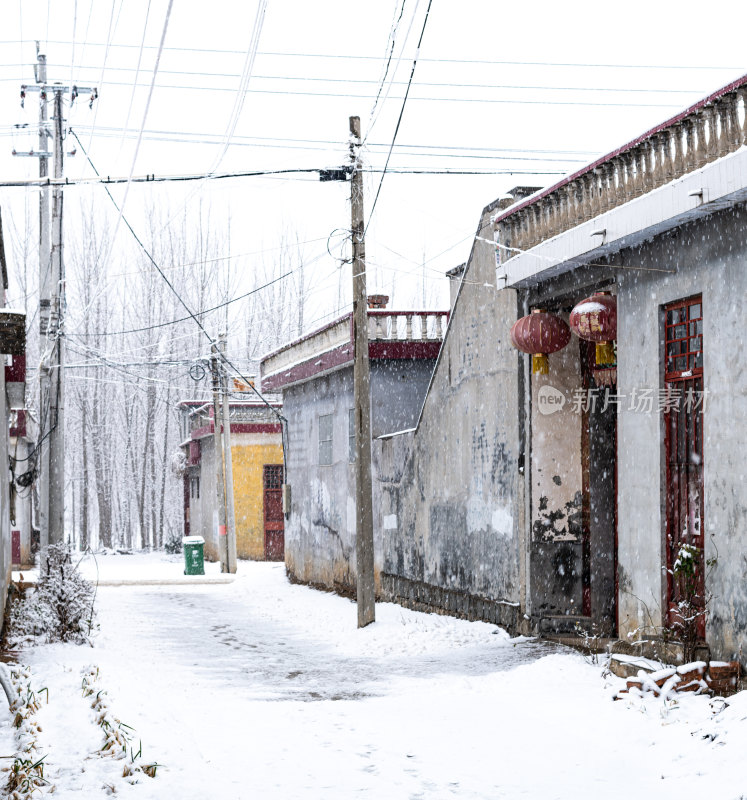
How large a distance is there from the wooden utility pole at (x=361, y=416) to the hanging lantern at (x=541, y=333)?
2.84m

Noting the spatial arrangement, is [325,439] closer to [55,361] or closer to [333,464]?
[333,464]

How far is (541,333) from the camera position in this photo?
13.0 m

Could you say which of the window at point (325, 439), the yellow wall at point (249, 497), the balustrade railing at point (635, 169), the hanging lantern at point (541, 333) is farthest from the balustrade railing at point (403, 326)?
the yellow wall at point (249, 497)

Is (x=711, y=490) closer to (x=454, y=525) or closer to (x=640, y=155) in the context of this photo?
(x=640, y=155)

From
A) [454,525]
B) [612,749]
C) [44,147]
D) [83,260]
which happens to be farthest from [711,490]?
[83,260]

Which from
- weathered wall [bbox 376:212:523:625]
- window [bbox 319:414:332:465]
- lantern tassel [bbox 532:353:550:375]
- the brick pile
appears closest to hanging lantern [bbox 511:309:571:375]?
lantern tassel [bbox 532:353:550:375]

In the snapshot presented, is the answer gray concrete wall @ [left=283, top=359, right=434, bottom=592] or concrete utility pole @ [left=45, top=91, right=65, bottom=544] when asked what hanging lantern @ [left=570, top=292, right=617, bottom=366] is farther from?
concrete utility pole @ [left=45, top=91, right=65, bottom=544]

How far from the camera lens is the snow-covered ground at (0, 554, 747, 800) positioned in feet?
23.0

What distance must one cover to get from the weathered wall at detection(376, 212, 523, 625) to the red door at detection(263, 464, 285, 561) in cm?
1573

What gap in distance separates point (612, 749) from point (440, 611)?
27.2 ft

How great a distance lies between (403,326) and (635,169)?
9133mm

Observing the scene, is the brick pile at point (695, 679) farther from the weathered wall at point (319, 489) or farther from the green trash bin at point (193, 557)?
the green trash bin at point (193, 557)

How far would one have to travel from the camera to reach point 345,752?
7988 mm

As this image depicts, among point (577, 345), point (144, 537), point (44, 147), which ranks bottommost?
point (144, 537)
